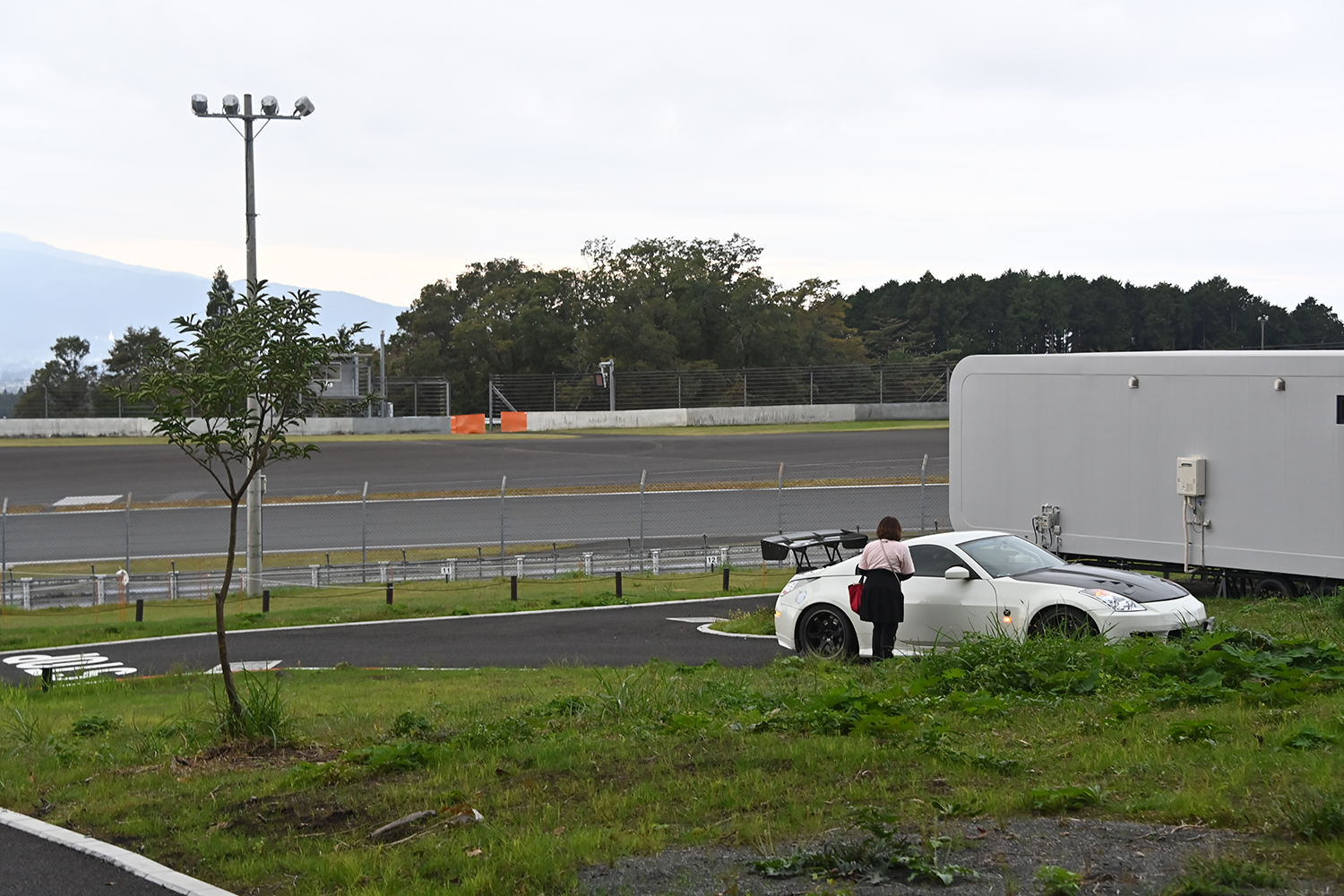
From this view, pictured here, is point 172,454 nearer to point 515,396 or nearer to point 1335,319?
point 515,396

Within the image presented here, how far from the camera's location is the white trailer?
604 inches

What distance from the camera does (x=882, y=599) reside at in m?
11.3

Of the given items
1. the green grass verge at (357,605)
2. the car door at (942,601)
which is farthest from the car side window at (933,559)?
the green grass verge at (357,605)

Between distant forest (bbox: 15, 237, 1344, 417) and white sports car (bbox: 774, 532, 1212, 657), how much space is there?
71481mm

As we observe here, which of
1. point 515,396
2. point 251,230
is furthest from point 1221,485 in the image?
point 515,396

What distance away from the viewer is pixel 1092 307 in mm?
99000

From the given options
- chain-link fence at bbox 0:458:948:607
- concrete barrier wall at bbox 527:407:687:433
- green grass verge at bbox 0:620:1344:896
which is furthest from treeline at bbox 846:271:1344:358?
green grass verge at bbox 0:620:1344:896

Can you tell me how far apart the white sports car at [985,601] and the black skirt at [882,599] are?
485 mm

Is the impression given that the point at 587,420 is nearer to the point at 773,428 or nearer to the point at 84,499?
the point at 773,428

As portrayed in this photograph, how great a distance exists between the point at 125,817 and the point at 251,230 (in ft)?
63.2

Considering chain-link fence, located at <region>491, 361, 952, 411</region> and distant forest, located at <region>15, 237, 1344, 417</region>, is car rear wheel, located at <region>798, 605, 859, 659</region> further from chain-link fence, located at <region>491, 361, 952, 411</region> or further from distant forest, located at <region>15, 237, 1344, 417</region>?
distant forest, located at <region>15, 237, 1344, 417</region>

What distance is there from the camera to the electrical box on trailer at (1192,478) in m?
16.2

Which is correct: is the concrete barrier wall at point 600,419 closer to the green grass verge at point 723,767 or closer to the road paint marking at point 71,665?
the road paint marking at point 71,665

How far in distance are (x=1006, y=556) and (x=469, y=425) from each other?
5496cm
